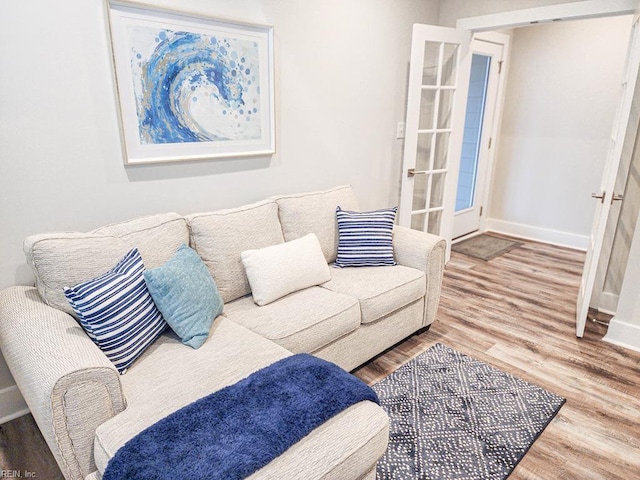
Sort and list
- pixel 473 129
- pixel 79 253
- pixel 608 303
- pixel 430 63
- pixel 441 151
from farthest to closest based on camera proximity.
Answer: pixel 473 129 < pixel 441 151 < pixel 430 63 < pixel 608 303 < pixel 79 253

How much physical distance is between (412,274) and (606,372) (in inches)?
48.8

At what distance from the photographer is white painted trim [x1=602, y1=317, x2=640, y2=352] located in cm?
268

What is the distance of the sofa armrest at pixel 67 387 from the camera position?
1.31m

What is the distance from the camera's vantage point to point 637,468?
180 centimetres

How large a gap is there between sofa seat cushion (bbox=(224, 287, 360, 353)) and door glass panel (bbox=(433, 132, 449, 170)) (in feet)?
6.53

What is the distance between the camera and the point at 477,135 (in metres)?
4.80

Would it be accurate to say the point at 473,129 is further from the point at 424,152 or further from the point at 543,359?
the point at 543,359

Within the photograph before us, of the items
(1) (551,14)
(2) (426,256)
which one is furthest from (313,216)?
(1) (551,14)

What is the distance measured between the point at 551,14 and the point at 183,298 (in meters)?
3.13

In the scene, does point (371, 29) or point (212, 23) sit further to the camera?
point (371, 29)

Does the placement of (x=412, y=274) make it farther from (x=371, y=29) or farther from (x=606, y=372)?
(x=371, y=29)

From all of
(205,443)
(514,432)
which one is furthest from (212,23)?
(514,432)

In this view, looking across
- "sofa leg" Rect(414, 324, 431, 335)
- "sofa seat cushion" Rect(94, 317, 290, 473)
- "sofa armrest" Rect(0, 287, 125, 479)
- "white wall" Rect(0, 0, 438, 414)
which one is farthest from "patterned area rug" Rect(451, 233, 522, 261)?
"sofa armrest" Rect(0, 287, 125, 479)

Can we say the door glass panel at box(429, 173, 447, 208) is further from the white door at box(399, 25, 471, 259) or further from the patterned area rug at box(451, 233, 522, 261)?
the patterned area rug at box(451, 233, 522, 261)
